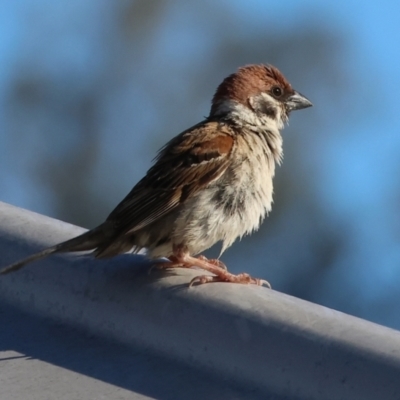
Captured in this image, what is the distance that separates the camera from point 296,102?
210 inches

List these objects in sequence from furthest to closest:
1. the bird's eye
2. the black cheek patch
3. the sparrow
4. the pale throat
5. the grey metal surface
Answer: the bird's eye
the black cheek patch
the pale throat
the sparrow
the grey metal surface

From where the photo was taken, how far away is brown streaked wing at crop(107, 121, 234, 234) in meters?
4.37

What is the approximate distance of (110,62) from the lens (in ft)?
54.5

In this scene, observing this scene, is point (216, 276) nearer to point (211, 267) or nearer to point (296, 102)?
point (211, 267)

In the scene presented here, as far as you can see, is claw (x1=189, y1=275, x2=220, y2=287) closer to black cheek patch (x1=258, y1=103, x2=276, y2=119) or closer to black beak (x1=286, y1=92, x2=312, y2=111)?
black cheek patch (x1=258, y1=103, x2=276, y2=119)

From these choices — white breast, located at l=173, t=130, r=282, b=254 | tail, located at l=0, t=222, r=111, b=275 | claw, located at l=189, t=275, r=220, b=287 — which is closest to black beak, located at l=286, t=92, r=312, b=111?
white breast, located at l=173, t=130, r=282, b=254

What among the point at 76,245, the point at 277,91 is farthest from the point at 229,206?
the point at 277,91

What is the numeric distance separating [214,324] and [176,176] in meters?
1.40

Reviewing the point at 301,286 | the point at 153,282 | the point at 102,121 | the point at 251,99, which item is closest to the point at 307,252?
Result: the point at 301,286

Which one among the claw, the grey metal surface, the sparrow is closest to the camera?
the grey metal surface

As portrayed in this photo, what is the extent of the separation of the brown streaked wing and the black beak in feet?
2.08

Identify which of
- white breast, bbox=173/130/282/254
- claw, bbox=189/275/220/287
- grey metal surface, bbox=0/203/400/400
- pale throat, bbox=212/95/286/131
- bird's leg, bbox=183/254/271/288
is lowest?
grey metal surface, bbox=0/203/400/400

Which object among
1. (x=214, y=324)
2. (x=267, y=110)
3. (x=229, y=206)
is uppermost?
(x=267, y=110)

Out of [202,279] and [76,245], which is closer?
[202,279]
